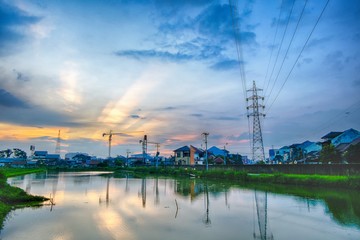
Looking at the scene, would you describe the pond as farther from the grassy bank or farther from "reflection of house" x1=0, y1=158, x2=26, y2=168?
"reflection of house" x1=0, y1=158, x2=26, y2=168

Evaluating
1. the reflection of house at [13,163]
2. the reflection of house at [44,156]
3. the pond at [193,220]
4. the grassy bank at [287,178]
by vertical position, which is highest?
the reflection of house at [44,156]

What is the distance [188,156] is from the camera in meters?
93.8

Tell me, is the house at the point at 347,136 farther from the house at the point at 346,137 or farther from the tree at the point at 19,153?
the tree at the point at 19,153

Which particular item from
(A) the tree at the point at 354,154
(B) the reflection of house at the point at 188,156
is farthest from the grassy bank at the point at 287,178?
(B) the reflection of house at the point at 188,156

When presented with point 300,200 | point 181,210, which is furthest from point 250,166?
point 181,210

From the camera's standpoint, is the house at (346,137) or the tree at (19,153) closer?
the house at (346,137)

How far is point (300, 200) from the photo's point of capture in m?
24.6

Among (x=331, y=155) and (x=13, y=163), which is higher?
(x=331, y=155)

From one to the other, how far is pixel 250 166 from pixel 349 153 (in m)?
16.0

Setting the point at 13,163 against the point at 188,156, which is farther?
the point at 13,163

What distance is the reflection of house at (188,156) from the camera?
305 ft

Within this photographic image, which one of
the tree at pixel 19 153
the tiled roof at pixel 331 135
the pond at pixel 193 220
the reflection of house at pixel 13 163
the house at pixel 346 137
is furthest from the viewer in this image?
the tree at pixel 19 153

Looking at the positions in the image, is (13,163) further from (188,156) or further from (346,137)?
(346,137)

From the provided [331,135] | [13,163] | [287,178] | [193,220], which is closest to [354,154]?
[287,178]
